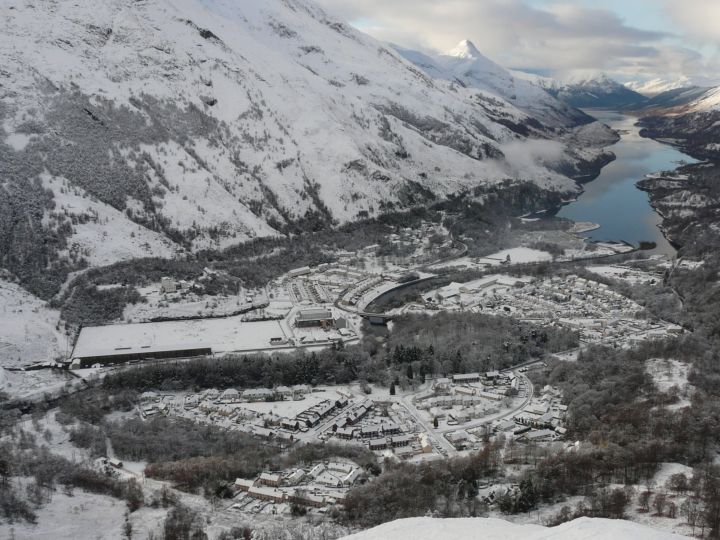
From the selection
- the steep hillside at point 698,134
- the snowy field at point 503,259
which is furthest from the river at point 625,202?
the snowy field at point 503,259

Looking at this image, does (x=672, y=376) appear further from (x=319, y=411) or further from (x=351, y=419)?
(x=319, y=411)

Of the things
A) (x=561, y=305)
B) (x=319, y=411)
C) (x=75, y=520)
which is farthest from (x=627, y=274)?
(x=75, y=520)

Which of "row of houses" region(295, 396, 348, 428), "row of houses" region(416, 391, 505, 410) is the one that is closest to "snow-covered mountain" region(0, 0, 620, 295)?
"row of houses" region(295, 396, 348, 428)

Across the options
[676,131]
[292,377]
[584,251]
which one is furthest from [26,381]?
[676,131]

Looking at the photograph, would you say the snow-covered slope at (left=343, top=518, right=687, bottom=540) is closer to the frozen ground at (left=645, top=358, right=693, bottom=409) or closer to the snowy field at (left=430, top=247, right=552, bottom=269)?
the frozen ground at (left=645, top=358, right=693, bottom=409)

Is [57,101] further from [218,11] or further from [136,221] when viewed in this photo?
[218,11]
